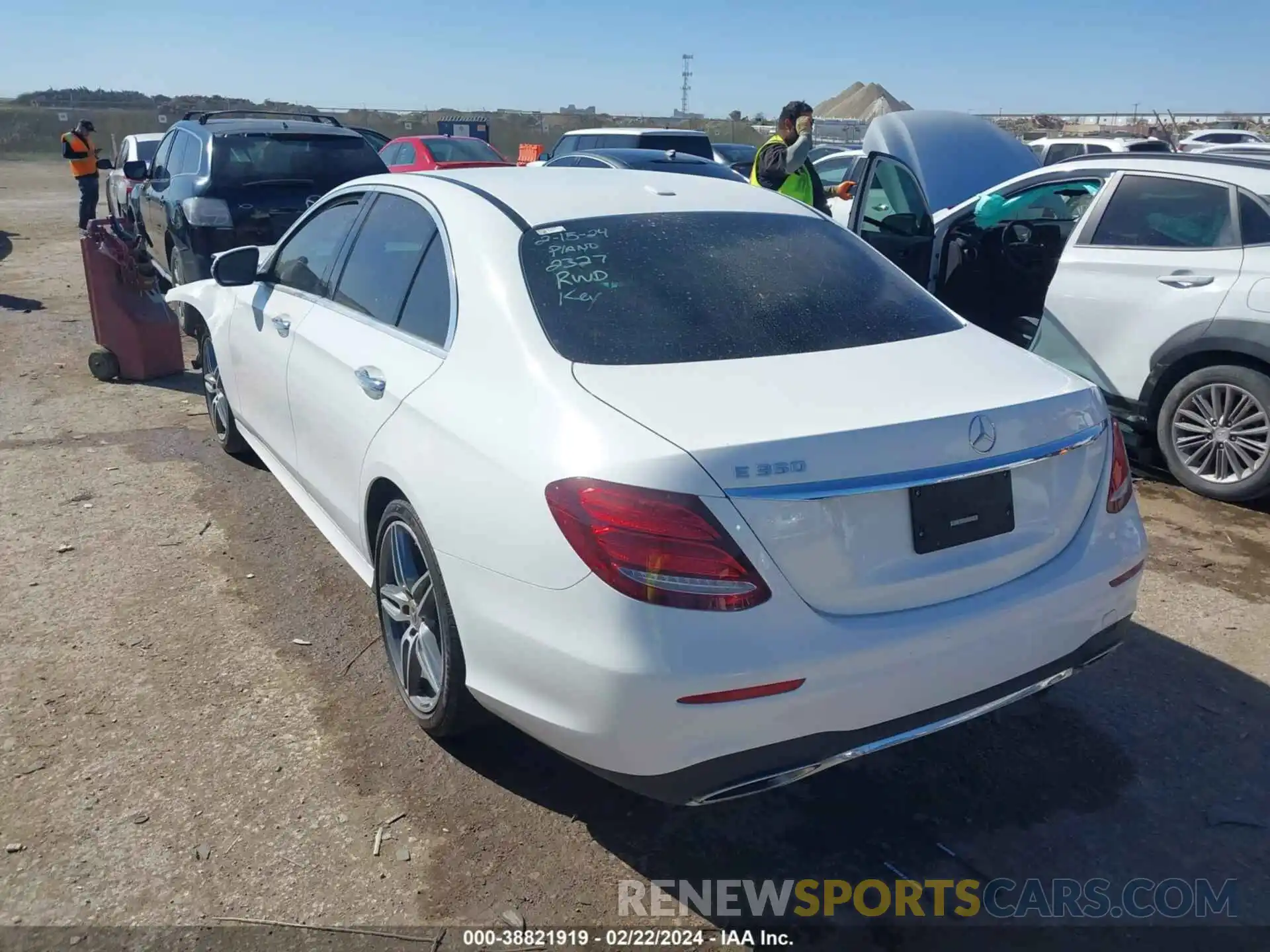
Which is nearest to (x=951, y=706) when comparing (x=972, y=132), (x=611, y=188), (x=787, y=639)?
(x=787, y=639)

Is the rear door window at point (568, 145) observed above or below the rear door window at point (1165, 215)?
above

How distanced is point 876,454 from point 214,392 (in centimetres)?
475

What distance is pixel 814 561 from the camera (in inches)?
91.3

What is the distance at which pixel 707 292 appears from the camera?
3070 millimetres

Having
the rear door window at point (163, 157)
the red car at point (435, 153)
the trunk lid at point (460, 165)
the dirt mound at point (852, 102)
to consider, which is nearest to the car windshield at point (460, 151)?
the red car at point (435, 153)

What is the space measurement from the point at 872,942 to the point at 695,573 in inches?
42.8

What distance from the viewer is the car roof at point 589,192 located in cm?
335

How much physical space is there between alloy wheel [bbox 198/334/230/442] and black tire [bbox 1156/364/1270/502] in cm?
516

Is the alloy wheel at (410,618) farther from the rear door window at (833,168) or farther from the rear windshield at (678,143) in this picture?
the rear windshield at (678,143)

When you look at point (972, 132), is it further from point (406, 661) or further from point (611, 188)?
point (406, 661)

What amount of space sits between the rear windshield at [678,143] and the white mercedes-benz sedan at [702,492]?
42.3 feet

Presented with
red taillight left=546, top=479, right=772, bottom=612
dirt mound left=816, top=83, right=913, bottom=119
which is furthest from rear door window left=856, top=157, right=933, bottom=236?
dirt mound left=816, top=83, right=913, bottom=119

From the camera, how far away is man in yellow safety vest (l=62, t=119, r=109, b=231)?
663 inches

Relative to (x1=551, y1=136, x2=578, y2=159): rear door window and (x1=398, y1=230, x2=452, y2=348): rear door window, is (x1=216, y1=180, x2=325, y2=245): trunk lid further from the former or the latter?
(x1=551, y1=136, x2=578, y2=159): rear door window
